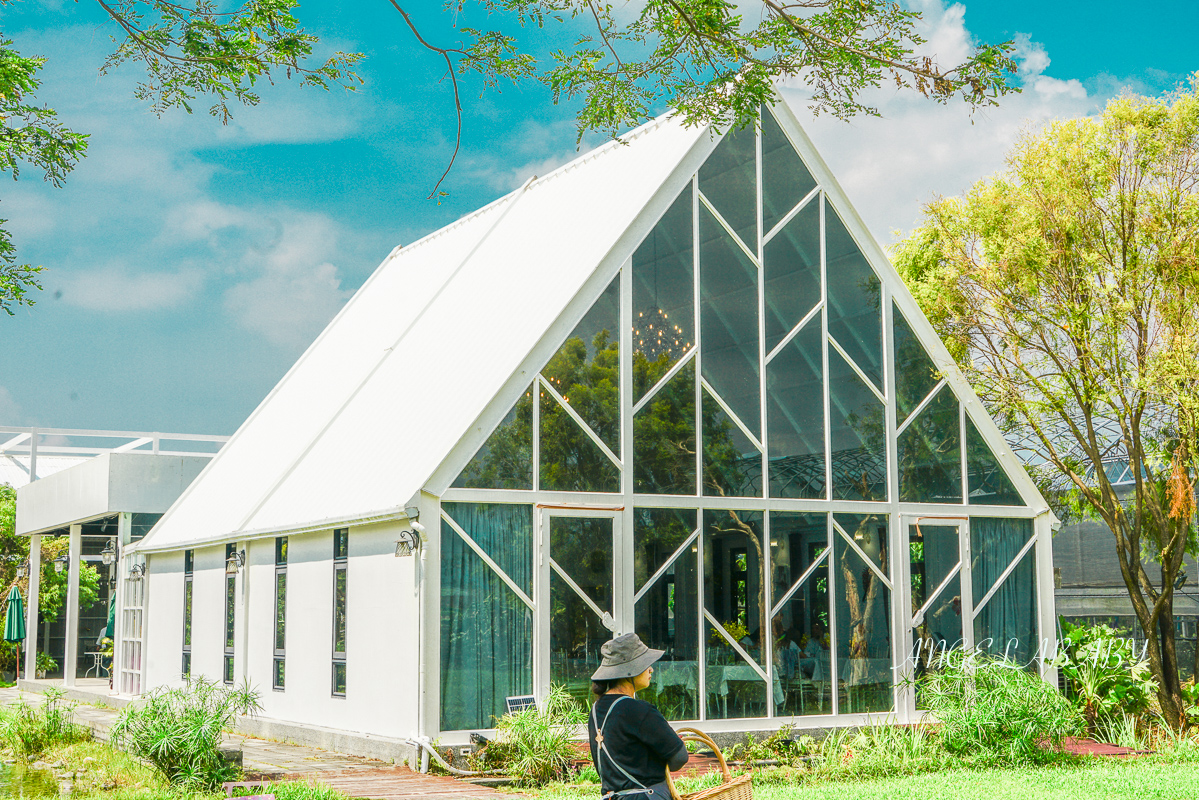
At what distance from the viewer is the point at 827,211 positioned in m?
15.5

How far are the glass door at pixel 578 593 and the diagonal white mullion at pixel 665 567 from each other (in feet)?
0.86

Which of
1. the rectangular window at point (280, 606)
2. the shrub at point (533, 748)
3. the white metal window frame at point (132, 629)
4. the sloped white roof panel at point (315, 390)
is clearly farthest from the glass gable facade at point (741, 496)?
the white metal window frame at point (132, 629)

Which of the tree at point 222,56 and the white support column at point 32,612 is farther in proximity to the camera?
the white support column at point 32,612

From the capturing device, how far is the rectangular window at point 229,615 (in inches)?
655

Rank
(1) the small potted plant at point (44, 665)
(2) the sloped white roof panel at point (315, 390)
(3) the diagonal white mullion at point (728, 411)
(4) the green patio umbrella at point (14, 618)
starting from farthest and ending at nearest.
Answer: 1. (1) the small potted plant at point (44, 665)
2. (4) the green patio umbrella at point (14, 618)
3. (2) the sloped white roof panel at point (315, 390)
4. (3) the diagonal white mullion at point (728, 411)

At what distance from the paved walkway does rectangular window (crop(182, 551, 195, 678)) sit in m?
3.53

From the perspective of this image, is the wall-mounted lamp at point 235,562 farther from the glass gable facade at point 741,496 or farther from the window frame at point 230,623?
the glass gable facade at point 741,496

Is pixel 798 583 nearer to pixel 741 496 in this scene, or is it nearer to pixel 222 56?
pixel 741 496

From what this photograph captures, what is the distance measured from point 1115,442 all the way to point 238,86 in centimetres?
1230

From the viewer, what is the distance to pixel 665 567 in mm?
13344

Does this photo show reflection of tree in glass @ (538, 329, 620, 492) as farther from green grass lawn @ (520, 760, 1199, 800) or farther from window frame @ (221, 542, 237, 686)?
window frame @ (221, 542, 237, 686)

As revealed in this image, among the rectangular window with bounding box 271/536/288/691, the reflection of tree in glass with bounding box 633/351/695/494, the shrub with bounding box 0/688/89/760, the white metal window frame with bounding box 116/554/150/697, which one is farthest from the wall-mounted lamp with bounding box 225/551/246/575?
the reflection of tree in glass with bounding box 633/351/695/494

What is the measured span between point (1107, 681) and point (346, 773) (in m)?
9.54

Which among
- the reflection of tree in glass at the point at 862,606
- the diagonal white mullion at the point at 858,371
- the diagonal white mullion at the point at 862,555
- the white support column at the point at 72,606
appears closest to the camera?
the reflection of tree in glass at the point at 862,606
